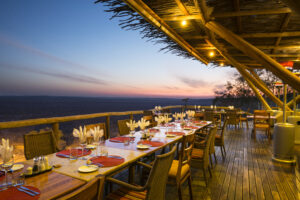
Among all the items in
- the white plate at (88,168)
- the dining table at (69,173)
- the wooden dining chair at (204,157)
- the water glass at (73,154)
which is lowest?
the wooden dining chair at (204,157)

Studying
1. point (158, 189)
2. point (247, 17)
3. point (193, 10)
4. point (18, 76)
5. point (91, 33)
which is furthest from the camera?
point (18, 76)

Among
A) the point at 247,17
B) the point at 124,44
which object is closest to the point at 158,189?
the point at 247,17

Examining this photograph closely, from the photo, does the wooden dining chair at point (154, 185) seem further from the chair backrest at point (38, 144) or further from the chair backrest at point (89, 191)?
the chair backrest at point (38, 144)

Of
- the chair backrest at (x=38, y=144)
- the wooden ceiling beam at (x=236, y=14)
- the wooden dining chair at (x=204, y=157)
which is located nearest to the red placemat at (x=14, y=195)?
the chair backrest at (x=38, y=144)

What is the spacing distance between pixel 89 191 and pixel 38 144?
1.97m

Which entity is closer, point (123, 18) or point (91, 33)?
point (123, 18)

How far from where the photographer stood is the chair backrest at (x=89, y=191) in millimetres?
868

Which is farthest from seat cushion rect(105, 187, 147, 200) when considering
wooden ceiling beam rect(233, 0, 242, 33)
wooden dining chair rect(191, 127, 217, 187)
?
wooden ceiling beam rect(233, 0, 242, 33)

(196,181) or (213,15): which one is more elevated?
(213,15)

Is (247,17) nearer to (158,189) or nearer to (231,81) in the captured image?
(158,189)

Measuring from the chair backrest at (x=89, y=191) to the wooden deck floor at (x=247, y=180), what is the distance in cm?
197

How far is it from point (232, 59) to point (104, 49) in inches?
494

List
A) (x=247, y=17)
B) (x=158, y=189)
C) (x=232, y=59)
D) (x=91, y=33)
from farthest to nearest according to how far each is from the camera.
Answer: (x=91, y=33)
(x=232, y=59)
(x=247, y=17)
(x=158, y=189)

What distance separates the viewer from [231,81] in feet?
53.4
